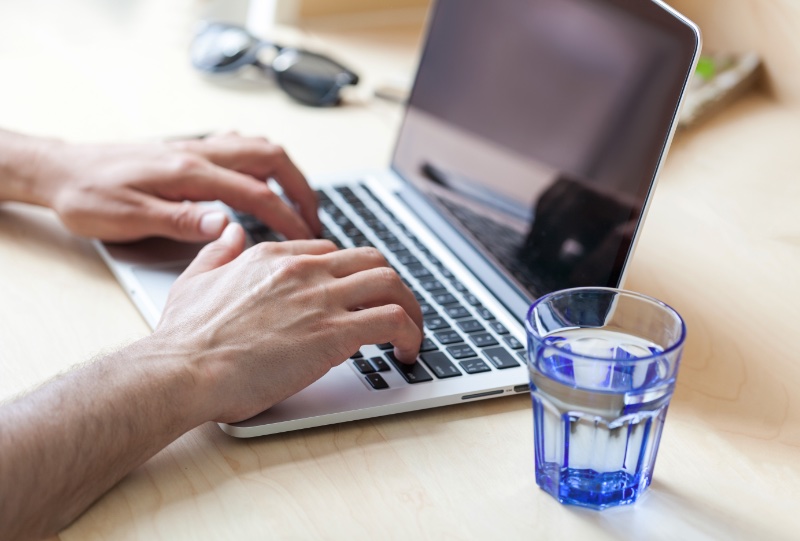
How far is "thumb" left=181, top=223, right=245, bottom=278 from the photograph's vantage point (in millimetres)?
875

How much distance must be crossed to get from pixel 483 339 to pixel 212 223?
0.29 m

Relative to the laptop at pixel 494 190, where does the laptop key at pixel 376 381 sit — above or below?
below

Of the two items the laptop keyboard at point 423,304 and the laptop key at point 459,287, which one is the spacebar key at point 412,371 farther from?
the laptop key at point 459,287

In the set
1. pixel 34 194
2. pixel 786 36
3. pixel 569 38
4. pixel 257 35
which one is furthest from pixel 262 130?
pixel 786 36

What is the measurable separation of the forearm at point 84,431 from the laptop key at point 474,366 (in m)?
0.23

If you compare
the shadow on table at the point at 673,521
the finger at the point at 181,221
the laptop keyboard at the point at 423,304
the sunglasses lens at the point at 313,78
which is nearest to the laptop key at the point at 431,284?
the laptop keyboard at the point at 423,304

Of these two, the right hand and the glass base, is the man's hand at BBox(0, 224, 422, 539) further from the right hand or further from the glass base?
the glass base

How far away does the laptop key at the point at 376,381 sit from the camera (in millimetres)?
793

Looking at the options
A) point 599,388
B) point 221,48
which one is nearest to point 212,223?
point 599,388

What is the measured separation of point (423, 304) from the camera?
0.92 meters

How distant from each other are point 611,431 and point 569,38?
1.46 feet

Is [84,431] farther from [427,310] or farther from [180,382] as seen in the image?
[427,310]

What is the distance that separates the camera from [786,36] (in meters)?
1.26

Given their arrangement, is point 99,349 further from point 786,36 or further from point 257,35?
point 786,36
